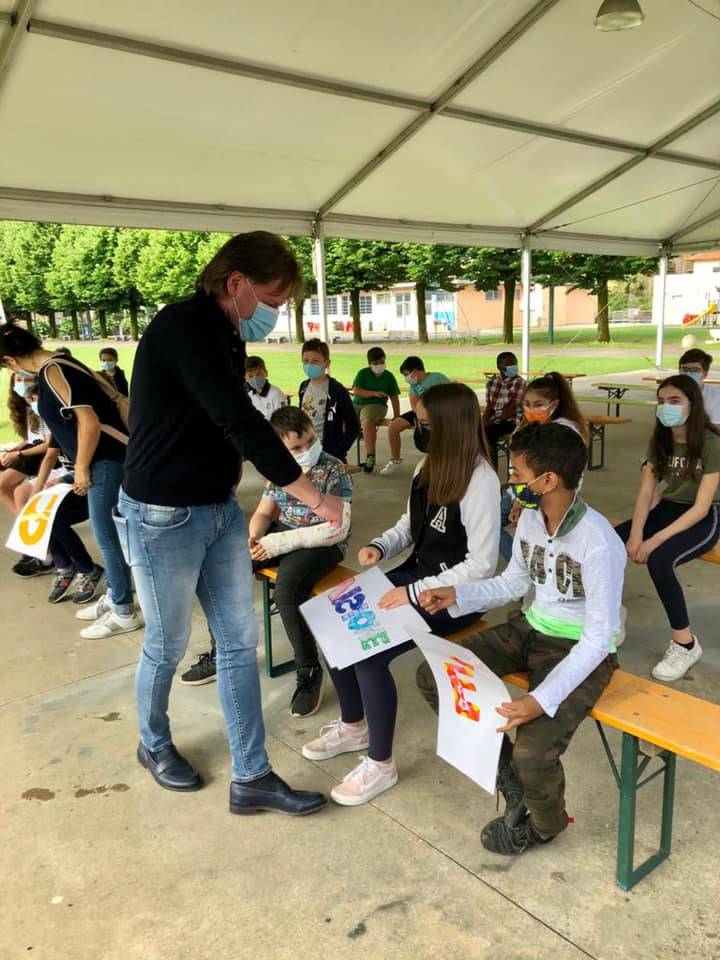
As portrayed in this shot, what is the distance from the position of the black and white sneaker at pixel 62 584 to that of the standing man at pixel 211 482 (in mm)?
2370

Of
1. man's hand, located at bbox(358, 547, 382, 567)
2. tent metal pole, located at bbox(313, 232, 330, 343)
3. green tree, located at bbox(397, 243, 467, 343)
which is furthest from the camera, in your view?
green tree, located at bbox(397, 243, 467, 343)

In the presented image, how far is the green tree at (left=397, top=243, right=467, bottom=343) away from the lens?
30.4 m

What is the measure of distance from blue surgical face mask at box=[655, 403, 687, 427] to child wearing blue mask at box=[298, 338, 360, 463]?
3.09m

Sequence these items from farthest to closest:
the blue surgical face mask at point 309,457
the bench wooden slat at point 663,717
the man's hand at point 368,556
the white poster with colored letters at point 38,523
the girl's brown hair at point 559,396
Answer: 1. the girl's brown hair at point 559,396
2. the white poster with colored letters at point 38,523
3. the blue surgical face mask at point 309,457
4. the man's hand at point 368,556
5. the bench wooden slat at point 663,717

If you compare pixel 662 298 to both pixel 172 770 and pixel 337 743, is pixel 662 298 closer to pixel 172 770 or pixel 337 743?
pixel 337 743

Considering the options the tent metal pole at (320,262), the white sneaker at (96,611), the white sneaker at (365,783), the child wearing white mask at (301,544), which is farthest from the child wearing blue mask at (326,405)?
the white sneaker at (365,783)

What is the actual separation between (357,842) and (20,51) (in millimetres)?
5883

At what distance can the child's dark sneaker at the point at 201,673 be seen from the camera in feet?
11.6

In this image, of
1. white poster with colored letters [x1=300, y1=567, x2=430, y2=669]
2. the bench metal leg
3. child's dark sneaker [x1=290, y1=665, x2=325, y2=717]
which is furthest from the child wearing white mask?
white poster with colored letters [x1=300, y1=567, x2=430, y2=669]

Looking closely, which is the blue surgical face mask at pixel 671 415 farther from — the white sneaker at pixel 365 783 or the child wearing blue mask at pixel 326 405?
the child wearing blue mask at pixel 326 405

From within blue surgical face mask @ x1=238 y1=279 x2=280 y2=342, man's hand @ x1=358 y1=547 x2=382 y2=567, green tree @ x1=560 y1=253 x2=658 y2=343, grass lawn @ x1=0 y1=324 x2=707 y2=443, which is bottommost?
grass lawn @ x1=0 y1=324 x2=707 y2=443

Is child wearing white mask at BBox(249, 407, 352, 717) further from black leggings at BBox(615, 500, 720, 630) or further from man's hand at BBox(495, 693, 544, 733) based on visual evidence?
black leggings at BBox(615, 500, 720, 630)

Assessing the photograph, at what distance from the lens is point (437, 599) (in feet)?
8.54

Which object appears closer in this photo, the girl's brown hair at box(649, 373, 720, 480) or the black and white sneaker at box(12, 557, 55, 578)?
the girl's brown hair at box(649, 373, 720, 480)
